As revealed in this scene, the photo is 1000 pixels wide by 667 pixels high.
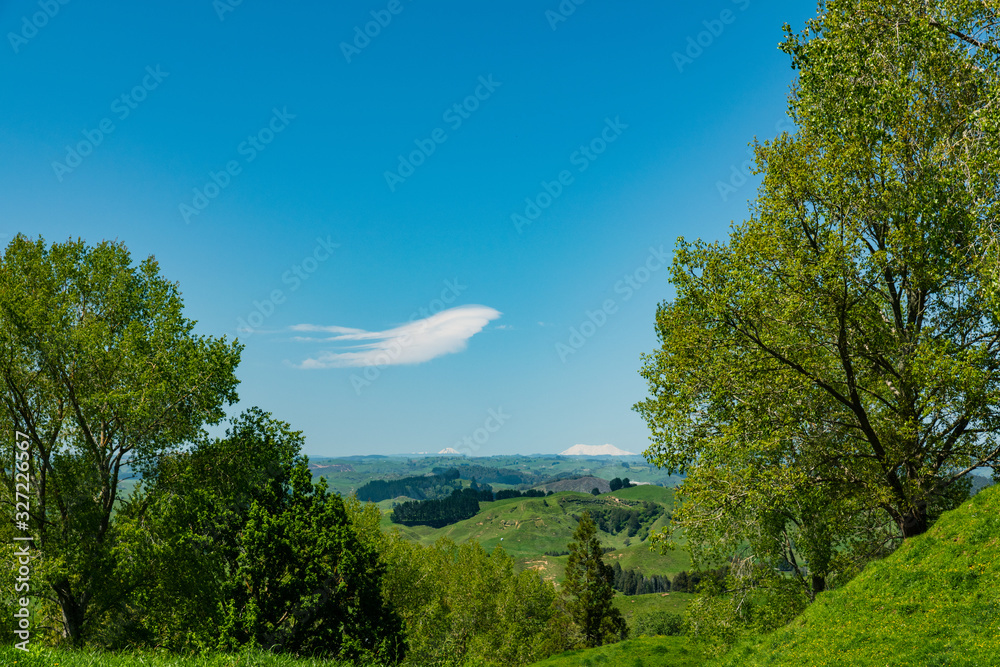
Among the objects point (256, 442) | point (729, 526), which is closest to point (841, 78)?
point (729, 526)

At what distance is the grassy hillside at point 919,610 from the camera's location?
43.2 feet

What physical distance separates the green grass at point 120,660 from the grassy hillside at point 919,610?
610 inches

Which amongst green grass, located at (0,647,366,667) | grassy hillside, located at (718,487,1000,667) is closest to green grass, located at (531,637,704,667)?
grassy hillside, located at (718,487,1000,667)

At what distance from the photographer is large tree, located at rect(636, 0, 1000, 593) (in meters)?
16.2

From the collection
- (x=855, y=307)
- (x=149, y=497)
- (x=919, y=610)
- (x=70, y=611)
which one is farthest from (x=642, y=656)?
(x=70, y=611)

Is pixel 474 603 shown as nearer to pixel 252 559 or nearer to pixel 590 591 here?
pixel 590 591

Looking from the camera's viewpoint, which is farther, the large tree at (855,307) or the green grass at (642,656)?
the green grass at (642,656)

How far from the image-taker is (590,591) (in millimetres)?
77312

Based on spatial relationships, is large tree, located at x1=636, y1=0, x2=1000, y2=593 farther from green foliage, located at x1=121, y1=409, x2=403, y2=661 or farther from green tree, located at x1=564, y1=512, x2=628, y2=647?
green tree, located at x1=564, y1=512, x2=628, y2=647

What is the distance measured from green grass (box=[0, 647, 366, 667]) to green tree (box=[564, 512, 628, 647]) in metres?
69.4

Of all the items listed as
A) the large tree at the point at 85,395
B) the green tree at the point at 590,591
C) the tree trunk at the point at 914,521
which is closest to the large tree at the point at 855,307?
the tree trunk at the point at 914,521

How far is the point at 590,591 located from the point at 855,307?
232 ft

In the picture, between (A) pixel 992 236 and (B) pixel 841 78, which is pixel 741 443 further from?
(B) pixel 841 78

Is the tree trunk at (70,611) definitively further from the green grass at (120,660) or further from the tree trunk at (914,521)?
the tree trunk at (914,521)
